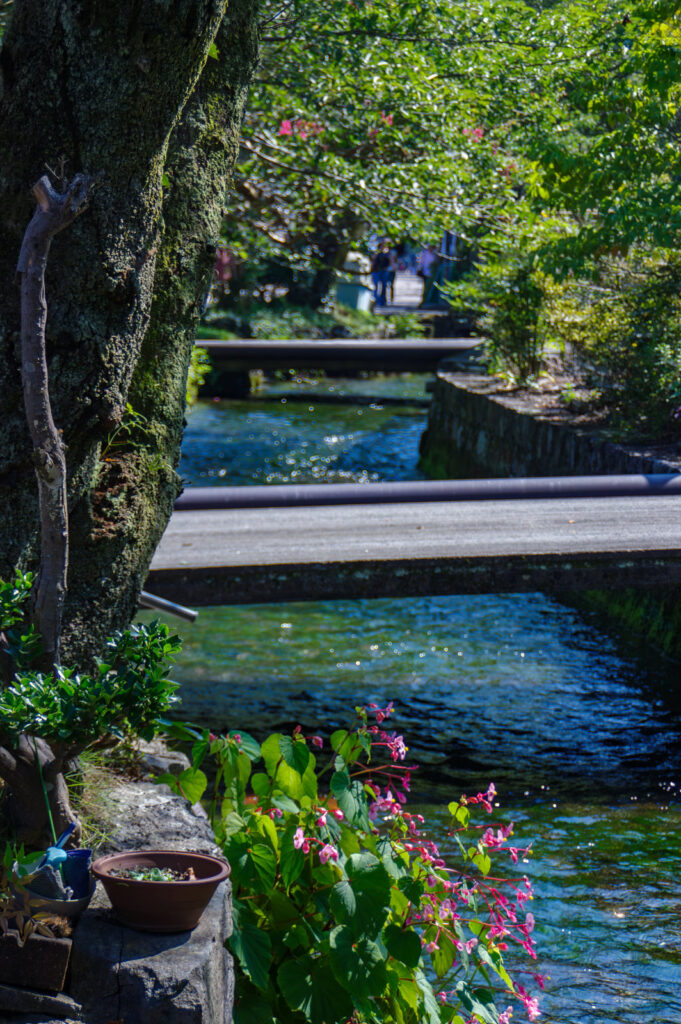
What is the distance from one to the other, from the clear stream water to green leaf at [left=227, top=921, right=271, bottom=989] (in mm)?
1230

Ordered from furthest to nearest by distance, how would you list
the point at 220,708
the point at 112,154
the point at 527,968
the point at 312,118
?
the point at 312,118
the point at 220,708
the point at 527,968
the point at 112,154

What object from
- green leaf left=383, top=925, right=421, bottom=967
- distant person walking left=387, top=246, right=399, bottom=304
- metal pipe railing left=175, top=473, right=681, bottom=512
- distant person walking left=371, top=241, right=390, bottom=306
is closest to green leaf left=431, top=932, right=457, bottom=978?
green leaf left=383, top=925, right=421, bottom=967

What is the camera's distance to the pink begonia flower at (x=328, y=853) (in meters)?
2.42

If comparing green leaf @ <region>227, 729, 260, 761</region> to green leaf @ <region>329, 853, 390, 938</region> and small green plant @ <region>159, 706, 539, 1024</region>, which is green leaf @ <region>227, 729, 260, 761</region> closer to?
small green plant @ <region>159, 706, 539, 1024</region>

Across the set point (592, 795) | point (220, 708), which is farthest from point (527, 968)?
point (220, 708)

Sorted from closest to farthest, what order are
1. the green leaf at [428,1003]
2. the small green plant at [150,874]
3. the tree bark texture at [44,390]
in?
the tree bark texture at [44,390] < the small green plant at [150,874] < the green leaf at [428,1003]

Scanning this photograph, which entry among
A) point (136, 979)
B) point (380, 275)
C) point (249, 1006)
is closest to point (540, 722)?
point (249, 1006)

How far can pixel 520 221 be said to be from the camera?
10.4m

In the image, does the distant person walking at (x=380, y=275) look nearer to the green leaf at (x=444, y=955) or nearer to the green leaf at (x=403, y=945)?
the green leaf at (x=444, y=955)

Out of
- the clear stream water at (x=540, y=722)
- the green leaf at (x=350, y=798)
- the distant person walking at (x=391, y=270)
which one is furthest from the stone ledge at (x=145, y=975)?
the distant person walking at (x=391, y=270)

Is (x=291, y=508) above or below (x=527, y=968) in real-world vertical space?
above

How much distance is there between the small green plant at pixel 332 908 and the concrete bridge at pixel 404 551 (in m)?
1.91

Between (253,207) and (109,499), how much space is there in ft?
47.5

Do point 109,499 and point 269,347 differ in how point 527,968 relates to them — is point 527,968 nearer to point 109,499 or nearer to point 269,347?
point 109,499
